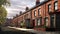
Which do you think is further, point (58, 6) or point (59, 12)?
point (58, 6)

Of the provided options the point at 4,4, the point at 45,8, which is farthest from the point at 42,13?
the point at 4,4

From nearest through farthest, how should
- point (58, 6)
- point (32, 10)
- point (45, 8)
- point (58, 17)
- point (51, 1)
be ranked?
point (58, 17) < point (58, 6) < point (51, 1) < point (45, 8) < point (32, 10)

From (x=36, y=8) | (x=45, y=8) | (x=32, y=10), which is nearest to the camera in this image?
(x=45, y=8)

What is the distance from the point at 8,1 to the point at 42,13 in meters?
10.9

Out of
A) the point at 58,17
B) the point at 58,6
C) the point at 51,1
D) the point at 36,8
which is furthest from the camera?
the point at 36,8

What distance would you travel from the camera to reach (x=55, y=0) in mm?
32656

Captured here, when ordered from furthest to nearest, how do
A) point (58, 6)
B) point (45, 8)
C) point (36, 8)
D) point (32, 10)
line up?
point (32, 10) → point (36, 8) → point (45, 8) → point (58, 6)

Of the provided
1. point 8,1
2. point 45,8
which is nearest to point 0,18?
point 8,1

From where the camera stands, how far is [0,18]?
109 feet

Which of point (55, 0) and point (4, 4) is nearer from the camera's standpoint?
point (4, 4)

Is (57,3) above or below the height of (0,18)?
above

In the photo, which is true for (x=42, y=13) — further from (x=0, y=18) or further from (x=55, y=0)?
(x=0, y=18)

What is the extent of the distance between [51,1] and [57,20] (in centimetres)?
627

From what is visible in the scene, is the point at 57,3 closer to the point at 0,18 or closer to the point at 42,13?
the point at 42,13
